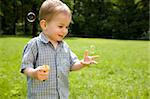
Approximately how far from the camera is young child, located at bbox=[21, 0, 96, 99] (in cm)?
334

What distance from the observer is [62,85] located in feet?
11.4

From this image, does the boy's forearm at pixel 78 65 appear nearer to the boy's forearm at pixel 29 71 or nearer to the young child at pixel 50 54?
the young child at pixel 50 54

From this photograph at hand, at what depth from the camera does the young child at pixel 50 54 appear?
3336mm

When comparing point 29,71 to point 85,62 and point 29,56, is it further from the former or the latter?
point 85,62

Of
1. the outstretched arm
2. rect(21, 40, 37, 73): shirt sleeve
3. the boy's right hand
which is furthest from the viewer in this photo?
the outstretched arm

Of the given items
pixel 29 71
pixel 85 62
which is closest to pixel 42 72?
pixel 29 71

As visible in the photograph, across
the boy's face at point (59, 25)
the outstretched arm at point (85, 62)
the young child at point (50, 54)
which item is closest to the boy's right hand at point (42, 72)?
the young child at point (50, 54)

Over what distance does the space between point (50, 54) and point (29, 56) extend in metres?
0.20

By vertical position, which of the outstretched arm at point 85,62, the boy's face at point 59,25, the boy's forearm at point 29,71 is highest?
the boy's face at point 59,25

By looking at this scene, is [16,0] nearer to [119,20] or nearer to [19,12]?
[19,12]

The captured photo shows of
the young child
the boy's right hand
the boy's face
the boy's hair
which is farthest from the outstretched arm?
the boy's right hand

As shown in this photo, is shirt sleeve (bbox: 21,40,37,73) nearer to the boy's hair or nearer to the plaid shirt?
the plaid shirt

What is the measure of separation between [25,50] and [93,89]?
323 cm

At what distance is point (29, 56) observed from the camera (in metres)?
3.34
